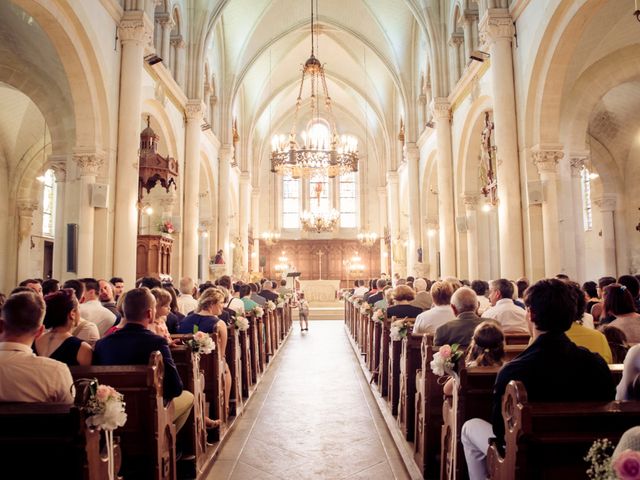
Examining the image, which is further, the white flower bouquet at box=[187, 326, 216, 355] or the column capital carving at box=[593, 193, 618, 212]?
the column capital carving at box=[593, 193, 618, 212]

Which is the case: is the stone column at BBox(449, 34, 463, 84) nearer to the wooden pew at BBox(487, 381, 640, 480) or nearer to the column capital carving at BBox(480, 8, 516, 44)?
the column capital carving at BBox(480, 8, 516, 44)

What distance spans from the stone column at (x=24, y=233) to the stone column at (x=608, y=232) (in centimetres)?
1964

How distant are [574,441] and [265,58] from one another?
25.0 m

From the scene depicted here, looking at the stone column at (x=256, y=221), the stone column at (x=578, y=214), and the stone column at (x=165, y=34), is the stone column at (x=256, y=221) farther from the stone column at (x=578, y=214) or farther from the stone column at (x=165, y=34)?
the stone column at (x=578, y=214)

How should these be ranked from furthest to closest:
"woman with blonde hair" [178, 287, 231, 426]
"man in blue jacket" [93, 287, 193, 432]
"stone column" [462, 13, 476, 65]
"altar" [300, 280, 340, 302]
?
"altar" [300, 280, 340, 302], "stone column" [462, 13, 476, 65], "woman with blonde hair" [178, 287, 231, 426], "man in blue jacket" [93, 287, 193, 432]

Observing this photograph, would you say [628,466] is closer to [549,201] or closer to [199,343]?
[199,343]

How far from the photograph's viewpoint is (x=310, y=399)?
24.4 feet

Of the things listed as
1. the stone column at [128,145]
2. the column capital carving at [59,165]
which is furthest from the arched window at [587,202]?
the column capital carving at [59,165]

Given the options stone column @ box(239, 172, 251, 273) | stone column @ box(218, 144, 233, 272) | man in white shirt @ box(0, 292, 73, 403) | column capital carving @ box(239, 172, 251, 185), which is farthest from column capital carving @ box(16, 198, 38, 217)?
man in white shirt @ box(0, 292, 73, 403)

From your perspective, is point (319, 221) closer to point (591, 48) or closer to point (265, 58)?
point (265, 58)

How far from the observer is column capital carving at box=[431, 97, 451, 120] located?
679 inches

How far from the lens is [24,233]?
59.8 ft

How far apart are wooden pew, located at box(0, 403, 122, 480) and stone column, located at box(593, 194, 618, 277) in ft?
61.5

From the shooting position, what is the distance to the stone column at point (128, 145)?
37.3ft
